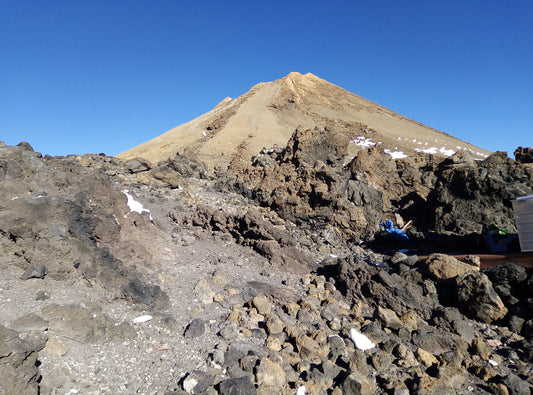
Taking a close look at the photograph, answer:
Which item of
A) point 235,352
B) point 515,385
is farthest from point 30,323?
point 515,385

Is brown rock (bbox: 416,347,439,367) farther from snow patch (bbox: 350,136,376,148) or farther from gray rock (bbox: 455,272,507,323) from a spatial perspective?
snow patch (bbox: 350,136,376,148)

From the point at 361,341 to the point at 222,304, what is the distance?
1783mm

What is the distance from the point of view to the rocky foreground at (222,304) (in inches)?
121

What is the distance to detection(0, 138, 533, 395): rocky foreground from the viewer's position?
3076 millimetres

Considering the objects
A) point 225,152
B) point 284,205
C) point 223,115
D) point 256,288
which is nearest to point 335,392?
point 256,288

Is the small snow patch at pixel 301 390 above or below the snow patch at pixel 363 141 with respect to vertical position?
below

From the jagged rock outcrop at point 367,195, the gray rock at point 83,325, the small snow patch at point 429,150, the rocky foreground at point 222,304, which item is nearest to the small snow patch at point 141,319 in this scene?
the rocky foreground at point 222,304

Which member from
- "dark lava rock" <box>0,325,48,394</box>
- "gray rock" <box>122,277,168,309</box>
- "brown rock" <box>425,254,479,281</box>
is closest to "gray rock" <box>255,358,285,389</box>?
"gray rock" <box>122,277,168,309</box>

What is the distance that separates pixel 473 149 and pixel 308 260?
126 feet

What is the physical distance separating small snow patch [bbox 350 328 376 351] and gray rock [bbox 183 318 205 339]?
178 cm

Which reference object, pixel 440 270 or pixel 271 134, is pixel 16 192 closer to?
pixel 440 270

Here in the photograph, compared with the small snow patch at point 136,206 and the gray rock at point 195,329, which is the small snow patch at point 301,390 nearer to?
the gray rock at point 195,329

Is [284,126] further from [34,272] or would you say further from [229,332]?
[34,272]

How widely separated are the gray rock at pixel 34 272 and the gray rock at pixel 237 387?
226 centimetres
